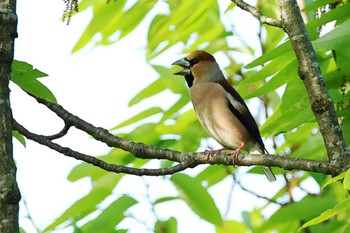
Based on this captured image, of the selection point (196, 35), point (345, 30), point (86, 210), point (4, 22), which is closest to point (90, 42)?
point (196, 35)

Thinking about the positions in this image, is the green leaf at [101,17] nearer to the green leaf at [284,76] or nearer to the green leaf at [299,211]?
the green leaf at [284,76]

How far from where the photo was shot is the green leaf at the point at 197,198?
4551 millimetres

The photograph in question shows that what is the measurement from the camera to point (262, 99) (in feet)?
19.3

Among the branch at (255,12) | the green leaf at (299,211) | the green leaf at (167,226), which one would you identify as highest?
the branch at (255,12)

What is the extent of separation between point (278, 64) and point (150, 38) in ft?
3.35

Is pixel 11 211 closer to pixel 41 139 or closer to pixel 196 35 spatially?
pixel 41 139

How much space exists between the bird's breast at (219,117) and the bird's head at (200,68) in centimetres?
35

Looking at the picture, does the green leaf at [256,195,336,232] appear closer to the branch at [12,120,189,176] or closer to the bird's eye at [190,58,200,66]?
the branch at [12,120,189,176]

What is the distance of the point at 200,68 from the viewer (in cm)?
690

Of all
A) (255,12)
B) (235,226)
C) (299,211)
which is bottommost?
(235,226)

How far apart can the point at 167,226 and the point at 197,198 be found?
0.77 feet

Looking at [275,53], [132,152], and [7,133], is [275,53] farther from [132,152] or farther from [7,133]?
[7,133]

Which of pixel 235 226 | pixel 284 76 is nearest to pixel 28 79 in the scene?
pixel 284 76

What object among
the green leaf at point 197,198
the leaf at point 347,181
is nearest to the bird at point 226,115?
the green leaf at point 197,198
